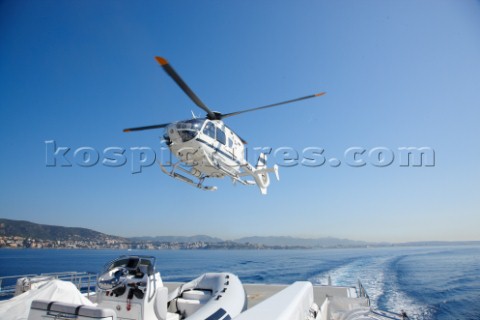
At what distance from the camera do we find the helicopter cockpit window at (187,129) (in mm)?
12445

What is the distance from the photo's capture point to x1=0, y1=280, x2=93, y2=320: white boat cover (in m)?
5.54

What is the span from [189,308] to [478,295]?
2341 centimetres

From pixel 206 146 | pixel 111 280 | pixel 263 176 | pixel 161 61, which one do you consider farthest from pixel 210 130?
pixel 111 280

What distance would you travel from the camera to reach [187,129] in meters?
12.4

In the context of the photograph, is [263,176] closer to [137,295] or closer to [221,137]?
[221,137]

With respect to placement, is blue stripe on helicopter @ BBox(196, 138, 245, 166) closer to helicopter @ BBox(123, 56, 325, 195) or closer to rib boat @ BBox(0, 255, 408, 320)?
helicopter @ BBox(123, 56, 325, 195)

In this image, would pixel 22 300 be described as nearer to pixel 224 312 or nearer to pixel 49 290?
pixel 49 290

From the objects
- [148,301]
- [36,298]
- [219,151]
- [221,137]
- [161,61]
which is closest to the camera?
[148,301]

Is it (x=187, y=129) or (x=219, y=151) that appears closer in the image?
(x=187, y=129)

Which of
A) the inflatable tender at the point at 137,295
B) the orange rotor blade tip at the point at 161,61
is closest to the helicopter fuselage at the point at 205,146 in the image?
the orange rotor blade tip at the point at 161,61

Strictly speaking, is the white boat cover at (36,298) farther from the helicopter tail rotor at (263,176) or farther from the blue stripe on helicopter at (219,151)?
the helicopter tail rotor at (263,176)

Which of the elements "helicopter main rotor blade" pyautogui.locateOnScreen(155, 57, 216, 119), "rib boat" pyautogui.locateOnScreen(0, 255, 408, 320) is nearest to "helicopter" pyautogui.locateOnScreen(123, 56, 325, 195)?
"helicopter main rotor blade" pyautogui.locateOnScreen(155, 57, 216, 119)

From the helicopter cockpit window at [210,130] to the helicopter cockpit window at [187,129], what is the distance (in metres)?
0.50

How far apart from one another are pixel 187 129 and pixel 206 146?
1164 millimetres
